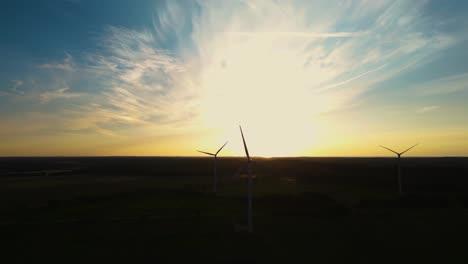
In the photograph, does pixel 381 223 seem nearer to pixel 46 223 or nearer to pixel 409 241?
pixel 409 241

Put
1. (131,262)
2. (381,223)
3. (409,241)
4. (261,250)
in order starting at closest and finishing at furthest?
(131,262) < (261,250) < (409,241) < (381,223)

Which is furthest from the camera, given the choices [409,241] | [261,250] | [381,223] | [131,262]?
[381,223]

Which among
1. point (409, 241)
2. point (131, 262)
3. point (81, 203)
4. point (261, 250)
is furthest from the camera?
point (81, 203)

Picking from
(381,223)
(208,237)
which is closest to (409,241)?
(381,223)

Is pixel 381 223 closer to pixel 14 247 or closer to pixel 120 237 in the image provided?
pixel 120 237

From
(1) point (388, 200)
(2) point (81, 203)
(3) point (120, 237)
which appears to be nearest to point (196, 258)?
(3) point (120, 237)

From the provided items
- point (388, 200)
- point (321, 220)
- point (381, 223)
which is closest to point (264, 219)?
point (321, 220)

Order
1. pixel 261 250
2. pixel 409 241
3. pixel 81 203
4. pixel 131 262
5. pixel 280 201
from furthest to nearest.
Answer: pixel 81 203, pixel 280 201, pixel 409 241, pixel 261 250, pixel 131 262

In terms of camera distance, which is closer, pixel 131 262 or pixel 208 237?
pixel 131 262

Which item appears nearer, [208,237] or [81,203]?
[208,237]
